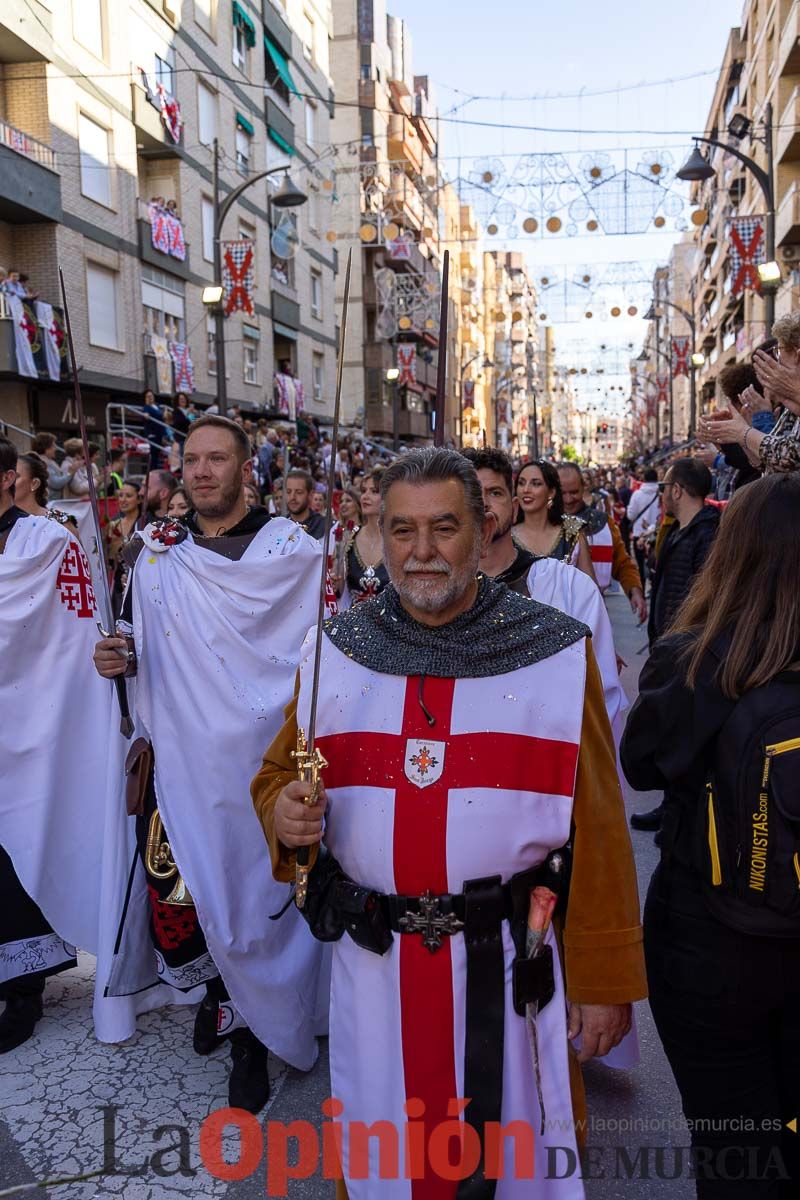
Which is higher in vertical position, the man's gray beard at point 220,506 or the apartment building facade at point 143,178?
the apartment building facade at point 143,178

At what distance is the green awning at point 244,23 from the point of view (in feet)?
86.3

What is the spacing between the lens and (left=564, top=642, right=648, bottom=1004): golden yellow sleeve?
7.20ft

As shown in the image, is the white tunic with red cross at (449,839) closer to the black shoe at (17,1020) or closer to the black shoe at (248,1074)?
the black shoe at (248,1074)

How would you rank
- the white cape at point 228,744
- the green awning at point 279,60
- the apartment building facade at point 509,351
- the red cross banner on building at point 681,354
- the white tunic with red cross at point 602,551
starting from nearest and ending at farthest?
1. the white cape at point 228,744
2. the white tunic with red cross at point 602,551
3. the green awning at point 279,60
4. the red cross banner on building at point 681,354
5. the apartment building facade at point 509,351

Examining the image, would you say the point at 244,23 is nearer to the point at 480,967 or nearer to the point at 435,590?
the point at 435,590

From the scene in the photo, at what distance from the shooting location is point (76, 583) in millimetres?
4203

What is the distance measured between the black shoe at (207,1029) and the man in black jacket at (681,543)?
10.7ft

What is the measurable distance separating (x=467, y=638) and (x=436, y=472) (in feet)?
1.32

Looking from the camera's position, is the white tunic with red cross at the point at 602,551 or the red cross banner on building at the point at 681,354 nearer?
the white tunic with red cross at the point at 602,551

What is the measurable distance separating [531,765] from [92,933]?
8.65ft

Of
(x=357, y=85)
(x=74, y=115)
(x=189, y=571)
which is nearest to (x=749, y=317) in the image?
(x=357, y=85)

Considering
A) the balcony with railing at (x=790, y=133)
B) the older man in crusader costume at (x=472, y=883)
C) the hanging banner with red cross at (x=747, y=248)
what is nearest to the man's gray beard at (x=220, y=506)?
the older man in crusader costume at (x=472, y=883)

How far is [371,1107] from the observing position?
228 cm

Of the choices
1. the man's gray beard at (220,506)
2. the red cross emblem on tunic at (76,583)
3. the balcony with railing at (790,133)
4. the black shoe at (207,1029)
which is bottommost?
the black shoe at (207,1029)
